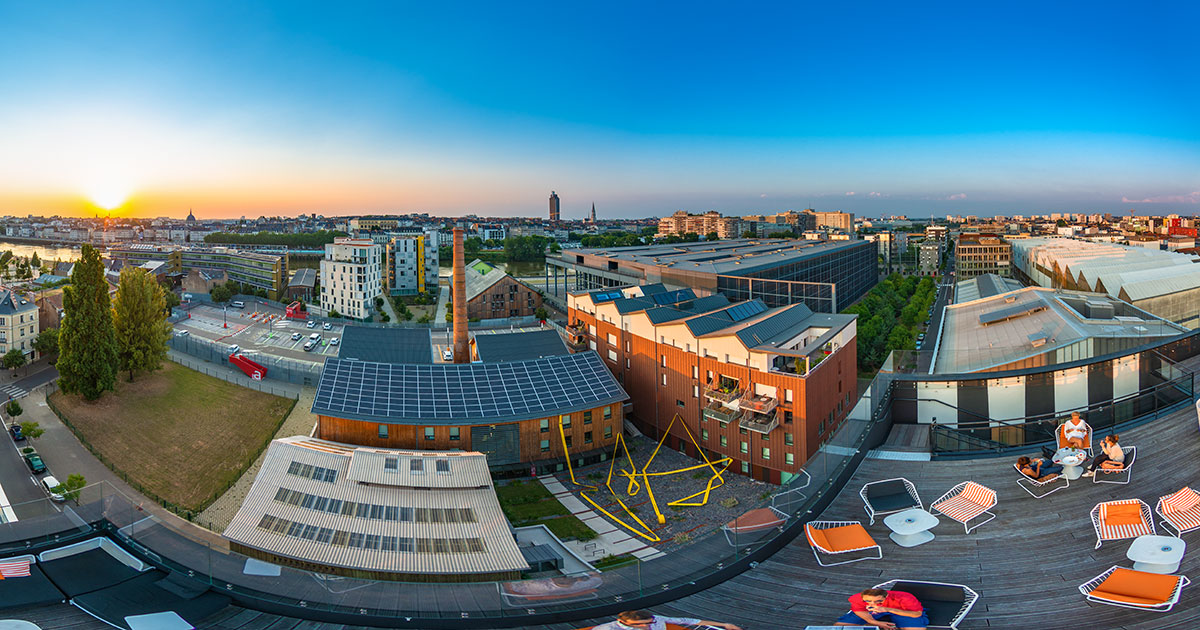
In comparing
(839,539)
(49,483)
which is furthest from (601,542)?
(49,483)

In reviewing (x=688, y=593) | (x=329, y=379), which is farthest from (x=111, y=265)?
(x=688, y=593)

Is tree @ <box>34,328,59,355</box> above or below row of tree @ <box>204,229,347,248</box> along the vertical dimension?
below

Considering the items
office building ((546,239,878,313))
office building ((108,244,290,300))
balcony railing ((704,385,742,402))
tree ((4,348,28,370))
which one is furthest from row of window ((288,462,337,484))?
office building ((108,244,290,300))

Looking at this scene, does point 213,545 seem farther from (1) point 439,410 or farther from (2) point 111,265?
(2) point 111,265

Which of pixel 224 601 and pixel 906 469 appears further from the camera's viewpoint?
pixel 906 469

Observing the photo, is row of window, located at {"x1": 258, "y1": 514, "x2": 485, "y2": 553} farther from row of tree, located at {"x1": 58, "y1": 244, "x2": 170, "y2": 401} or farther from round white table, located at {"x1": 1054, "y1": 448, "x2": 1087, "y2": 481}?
row of tree, located at {"x1": 58, "y1": 244, "x2": 170, "y2": 401}
